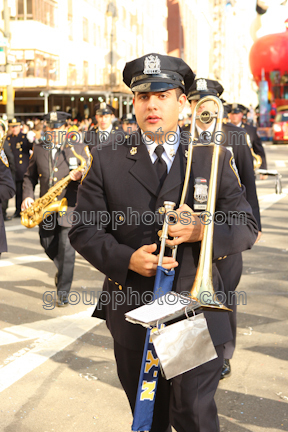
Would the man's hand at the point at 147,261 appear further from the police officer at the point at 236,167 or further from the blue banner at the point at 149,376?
the police officer at the point at 236,167

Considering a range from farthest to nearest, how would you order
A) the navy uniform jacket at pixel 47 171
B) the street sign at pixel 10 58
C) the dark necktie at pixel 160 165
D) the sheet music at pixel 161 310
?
the street sign at pixel 10 58 < the navy uniform jacket at pixel 47 171 < the dark necktie at pixel 160 165 < the sheet music at pixel 161 310

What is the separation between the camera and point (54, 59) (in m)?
41.3

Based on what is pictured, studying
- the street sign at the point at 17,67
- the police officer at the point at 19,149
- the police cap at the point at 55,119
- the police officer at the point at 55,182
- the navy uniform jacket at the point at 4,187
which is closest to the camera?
the navy uniform jacket at the point at 4,187

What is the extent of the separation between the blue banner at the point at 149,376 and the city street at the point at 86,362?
1.27 m

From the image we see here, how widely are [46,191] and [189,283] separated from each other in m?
4.82

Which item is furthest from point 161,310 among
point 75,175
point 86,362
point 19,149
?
point 19,149

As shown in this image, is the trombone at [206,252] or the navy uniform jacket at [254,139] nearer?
the trombone at [206,252]

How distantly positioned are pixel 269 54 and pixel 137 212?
47.8 m

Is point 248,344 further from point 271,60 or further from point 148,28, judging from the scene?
point 148,28

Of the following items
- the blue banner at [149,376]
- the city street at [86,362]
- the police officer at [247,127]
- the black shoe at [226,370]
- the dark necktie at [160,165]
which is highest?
the police officer at [247,127]

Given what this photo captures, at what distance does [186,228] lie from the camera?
264cm

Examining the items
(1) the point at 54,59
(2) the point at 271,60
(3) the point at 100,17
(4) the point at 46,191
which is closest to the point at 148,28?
(3) the point at 100,17

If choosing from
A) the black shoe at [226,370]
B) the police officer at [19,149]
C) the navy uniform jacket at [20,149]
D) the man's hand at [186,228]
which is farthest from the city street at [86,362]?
the navy uniform jacket at [20,149]

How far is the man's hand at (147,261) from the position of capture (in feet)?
8.54
